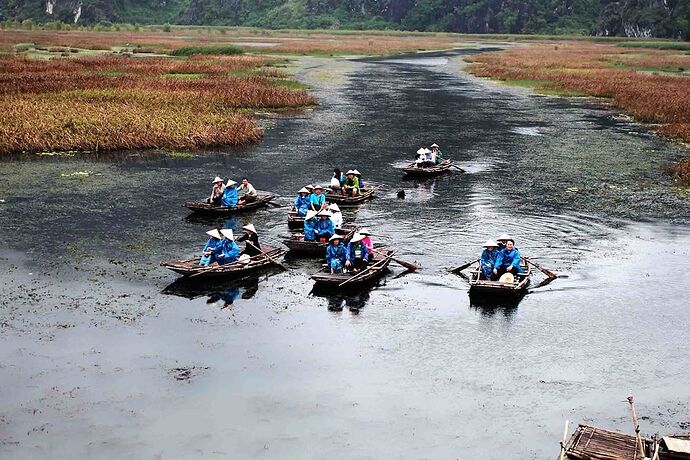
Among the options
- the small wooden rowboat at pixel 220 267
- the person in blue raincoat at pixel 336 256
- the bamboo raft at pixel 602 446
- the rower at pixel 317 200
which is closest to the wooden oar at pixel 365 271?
the person in blue raincoat at pixel 336 256

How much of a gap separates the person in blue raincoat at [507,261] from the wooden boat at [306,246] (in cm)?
508

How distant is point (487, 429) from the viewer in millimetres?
15656

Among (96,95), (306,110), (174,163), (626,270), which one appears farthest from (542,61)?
(626,270)

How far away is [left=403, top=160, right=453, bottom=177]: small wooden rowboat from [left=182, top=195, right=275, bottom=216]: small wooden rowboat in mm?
8694

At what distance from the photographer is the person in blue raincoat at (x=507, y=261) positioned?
2270 centimetres

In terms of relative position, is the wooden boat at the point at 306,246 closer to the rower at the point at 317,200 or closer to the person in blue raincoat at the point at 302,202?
the rower at the point at 317,200

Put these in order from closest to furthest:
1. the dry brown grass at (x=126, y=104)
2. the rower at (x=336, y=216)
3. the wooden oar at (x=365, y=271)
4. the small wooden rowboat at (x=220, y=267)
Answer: the wooden oar at (x=365, y=271), the small wooden rowboat at (x=220, y=267), the rower at (x=336, y=216), the dry brown grass at (x=126, y=104)

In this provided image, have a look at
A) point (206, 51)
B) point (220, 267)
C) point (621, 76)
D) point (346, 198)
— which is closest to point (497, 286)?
point (220, 267)

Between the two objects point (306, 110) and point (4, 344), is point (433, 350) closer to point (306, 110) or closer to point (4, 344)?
point (4, 344)

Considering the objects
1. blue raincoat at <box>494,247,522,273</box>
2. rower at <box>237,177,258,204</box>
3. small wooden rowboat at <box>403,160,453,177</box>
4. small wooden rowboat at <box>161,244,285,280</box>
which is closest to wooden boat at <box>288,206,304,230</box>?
rower at <box>237,177,258,204</box>

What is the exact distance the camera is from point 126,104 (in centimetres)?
5097

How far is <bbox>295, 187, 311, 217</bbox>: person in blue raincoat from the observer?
2852 cm

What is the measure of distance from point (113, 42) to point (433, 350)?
12034 cm

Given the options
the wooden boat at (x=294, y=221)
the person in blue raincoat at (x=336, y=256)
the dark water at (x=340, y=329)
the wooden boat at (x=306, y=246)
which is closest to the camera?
the dark water at (x=340, y=329)
